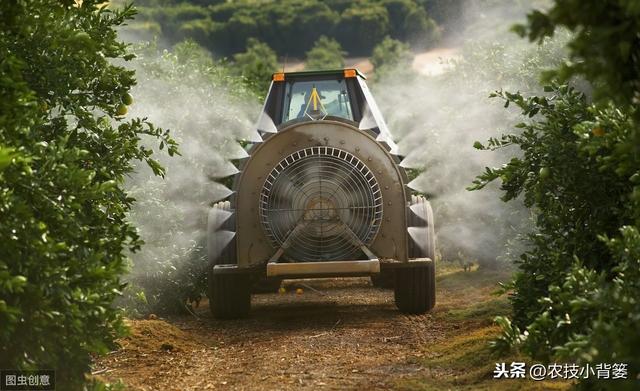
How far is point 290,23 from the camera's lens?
198 ft

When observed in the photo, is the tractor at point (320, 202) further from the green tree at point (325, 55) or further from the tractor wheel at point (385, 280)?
the green tree at point (325, 55)

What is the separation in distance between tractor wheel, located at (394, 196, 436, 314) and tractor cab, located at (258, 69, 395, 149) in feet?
4.00

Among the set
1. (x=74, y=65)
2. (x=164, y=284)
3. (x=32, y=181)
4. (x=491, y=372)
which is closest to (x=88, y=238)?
(x=32, y=181)

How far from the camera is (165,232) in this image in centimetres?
1221

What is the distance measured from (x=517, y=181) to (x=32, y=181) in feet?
11.4

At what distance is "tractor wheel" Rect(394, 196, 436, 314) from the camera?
37.0 feet

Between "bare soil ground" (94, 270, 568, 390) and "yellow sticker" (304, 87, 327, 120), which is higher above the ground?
"yellow sticker" (304, 87, 327, 120)

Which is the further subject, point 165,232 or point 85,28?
point 165,232

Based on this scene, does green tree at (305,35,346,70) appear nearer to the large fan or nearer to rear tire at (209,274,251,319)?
rear tire at (209,274,251,319)

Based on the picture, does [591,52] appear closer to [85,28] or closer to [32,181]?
[32,181]

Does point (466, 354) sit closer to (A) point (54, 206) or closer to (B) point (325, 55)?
(A) point (54, 206)

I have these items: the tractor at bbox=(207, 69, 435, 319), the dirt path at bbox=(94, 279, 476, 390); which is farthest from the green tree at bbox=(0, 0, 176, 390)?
the tractor at bbox=(207, 69, 435, 319)

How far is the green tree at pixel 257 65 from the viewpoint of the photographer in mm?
25725

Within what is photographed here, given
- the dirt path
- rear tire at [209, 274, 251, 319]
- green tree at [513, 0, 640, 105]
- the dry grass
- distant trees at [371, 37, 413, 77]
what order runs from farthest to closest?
distant trees at [371, 37, 413, 77] → rear tire at [209, 274, 251, 319] → the dirt path → the dry grass → green tree at [513, 0, 640, 105]
